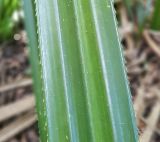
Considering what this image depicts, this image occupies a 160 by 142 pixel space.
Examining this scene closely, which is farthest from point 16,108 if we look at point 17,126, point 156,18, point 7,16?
point 156,18

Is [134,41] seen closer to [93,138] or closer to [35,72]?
[35,72]

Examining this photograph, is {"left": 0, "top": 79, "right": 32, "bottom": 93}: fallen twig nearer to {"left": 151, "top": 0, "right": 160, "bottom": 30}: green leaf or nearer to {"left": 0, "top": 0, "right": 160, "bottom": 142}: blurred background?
{"left": 0, "top": 0, "right": 160, "bottom": 142}: blurred background

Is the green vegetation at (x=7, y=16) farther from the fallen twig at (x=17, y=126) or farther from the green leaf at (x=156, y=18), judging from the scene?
the green leaf at (x=156, y=18)

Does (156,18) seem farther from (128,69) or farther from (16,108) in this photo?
(16,108)

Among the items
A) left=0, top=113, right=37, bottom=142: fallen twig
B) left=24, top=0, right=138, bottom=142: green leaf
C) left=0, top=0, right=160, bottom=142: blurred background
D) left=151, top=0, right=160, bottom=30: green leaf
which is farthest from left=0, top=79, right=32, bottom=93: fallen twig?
left=24, top=0, right=138, bottom=142: green leaf

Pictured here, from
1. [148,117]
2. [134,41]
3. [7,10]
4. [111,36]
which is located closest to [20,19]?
[7,10]

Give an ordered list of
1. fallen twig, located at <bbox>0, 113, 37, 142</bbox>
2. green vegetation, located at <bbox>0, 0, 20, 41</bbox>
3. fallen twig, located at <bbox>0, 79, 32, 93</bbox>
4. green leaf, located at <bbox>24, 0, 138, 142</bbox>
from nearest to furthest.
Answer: green leaf, located at <bbox>24, 0, 138, 142</bbox>, fallen twig, located at <bbox>0, 113, 37, 142</bbox>, fallen twig, located at <bbox>0, 79, 32, 93</bbox>, green vegetation, located at <bbox>0, 0, 20, 41</bbox>
